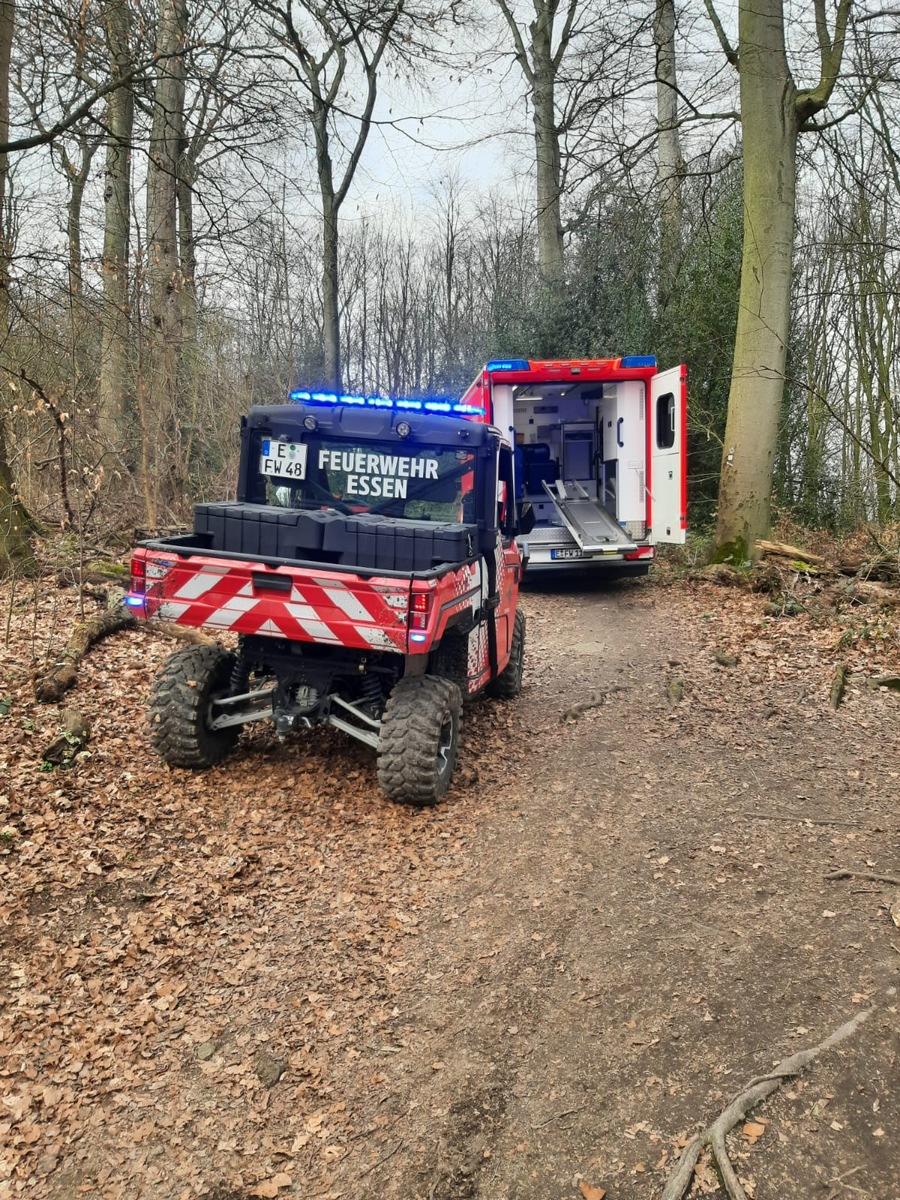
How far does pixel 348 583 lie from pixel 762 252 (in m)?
9.01

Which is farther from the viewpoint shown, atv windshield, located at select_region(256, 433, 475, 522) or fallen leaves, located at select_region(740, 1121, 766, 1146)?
atv windshield, located at select_region(256, 433, 475, 522)

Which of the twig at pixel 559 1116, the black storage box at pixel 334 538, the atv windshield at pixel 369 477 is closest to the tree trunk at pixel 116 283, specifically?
the atv windshield at pixel 369 477

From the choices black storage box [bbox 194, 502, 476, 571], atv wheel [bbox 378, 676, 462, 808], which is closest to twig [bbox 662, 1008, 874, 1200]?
atv wheel [bbox 378, 676, 462, 808]

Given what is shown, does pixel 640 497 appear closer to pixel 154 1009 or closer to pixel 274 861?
pixel 274 861

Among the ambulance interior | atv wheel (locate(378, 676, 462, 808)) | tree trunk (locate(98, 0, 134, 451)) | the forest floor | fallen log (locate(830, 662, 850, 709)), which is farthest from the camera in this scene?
the ambulance interior

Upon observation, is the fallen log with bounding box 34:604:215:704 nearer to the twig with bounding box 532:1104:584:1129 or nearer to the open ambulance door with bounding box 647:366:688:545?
the twig with bounding box 532:1104:584:1129

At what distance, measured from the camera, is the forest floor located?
7.89 feet

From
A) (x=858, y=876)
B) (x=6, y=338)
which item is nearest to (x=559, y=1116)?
(x=858, y=876)

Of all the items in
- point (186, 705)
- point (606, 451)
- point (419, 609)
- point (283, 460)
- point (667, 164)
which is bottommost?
point (186, 705)

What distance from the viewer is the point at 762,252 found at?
10672 millimetres

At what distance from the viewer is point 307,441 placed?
562 cm

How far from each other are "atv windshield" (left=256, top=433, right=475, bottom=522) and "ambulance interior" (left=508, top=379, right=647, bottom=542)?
5.81m

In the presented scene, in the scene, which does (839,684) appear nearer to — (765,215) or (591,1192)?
(591,1192)

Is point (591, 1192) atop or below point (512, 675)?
below
